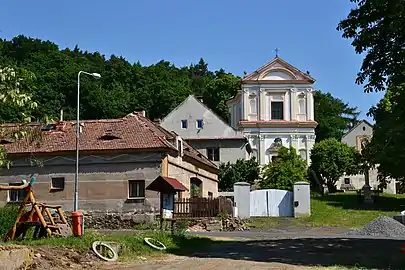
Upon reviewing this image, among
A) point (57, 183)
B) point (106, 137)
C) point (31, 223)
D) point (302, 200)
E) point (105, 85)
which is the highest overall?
point (105, 85)

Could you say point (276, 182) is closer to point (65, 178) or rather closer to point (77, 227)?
point (65, 178)

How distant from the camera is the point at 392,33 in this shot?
18.3 metres

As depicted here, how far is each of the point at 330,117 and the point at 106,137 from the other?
228ft

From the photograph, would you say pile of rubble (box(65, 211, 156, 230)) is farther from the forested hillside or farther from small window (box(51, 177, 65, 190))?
the forested hillside

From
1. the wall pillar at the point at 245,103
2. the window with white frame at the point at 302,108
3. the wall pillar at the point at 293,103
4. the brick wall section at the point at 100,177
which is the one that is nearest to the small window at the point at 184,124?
the wall pillar at the point at 245,103

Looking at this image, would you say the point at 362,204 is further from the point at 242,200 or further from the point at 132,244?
the point at 132,244

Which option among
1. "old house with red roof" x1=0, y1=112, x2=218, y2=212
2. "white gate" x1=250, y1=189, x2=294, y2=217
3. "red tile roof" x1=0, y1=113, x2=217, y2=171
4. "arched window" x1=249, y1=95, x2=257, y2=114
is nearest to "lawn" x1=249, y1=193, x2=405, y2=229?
"white gate" x1=250, y1=189, x2=294, y2=217

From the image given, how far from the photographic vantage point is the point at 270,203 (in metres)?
43.0

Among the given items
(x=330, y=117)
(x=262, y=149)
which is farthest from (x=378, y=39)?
(x=330, y=117)

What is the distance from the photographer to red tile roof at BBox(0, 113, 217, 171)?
123ft

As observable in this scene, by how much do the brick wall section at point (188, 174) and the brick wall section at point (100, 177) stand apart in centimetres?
177

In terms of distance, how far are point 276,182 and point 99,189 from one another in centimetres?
2048

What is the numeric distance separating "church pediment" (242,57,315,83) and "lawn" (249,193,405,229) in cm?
2017

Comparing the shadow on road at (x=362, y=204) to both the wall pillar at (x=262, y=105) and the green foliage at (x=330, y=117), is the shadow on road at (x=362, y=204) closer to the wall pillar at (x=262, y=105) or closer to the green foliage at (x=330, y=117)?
the wall pillar at (x=262, y=105)
